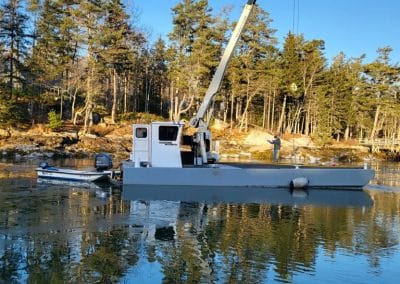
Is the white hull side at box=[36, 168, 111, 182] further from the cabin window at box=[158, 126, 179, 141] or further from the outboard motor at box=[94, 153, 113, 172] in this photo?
the cabin window at box=[158, 126, 179, 141]

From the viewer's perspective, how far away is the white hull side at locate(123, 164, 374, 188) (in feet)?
67.6

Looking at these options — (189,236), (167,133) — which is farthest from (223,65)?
(189,236)

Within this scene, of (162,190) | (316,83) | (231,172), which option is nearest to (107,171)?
(162,190)

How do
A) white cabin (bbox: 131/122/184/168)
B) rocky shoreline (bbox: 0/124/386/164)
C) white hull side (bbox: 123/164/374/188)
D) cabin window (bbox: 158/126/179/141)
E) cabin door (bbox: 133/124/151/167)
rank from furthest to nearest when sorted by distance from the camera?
rocky shoreline (bbox: 0/124/386/164) → cabin door (bbox: 133/124/151/167) → cabin window (bbox: 158/126/179/141) → white cabin (bbox: 131/122/184/168) → white hull side (bbox: 123/164/374/188)

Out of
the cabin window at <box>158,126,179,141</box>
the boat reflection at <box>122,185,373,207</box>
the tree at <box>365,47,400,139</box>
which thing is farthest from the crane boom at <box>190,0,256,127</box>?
the tree at <box>365,47,400,139</box>

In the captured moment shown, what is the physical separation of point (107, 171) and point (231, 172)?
228 inches

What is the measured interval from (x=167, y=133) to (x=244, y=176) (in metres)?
3.88

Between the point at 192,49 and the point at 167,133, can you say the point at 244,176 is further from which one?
the point at 192,49

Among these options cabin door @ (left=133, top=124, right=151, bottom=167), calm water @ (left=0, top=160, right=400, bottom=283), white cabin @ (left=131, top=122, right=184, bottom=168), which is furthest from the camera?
cabin door @ (left=133, top=124, right=151, bottom=167)

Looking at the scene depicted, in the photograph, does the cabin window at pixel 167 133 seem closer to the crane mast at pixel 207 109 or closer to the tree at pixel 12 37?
the crane mast at pixel 207 109

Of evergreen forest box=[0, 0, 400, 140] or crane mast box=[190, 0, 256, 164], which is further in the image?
evergreen forest box=[0, 0, 400, 140]

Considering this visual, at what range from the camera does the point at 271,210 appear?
1650cm

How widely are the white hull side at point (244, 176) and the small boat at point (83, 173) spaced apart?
1491mm

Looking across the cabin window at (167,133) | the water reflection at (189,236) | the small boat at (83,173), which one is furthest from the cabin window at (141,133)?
the water reflection at (189,236)
